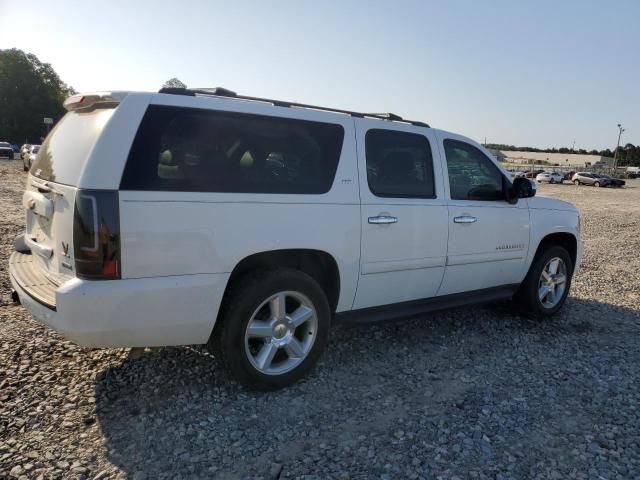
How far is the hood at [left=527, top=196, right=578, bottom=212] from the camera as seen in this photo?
5113mm

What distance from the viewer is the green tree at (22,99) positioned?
74125mm

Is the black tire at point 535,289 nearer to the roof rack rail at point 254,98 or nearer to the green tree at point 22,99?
the roof rack rail at point 254,98

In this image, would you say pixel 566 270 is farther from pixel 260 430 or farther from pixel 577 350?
pixel 260 430

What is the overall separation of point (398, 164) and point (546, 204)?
2114 mm

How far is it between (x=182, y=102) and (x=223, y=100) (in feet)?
0.96

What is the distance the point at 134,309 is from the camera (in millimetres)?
2861

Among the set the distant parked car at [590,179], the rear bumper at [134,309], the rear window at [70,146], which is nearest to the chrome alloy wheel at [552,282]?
the rear bumper at [134,309]

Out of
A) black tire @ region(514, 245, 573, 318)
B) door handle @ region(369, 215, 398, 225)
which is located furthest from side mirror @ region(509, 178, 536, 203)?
door handle @ region(369, 215, 398, 225)

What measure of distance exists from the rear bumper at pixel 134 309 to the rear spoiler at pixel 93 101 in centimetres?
108

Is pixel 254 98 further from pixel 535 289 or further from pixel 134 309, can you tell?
pixel 535 289

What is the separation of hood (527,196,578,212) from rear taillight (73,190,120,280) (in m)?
4.02

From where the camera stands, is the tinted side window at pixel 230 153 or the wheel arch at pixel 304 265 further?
the wheel arch at pixel 304 265

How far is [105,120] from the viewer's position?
114 inches

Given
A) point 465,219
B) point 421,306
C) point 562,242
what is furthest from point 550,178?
point 421,306
